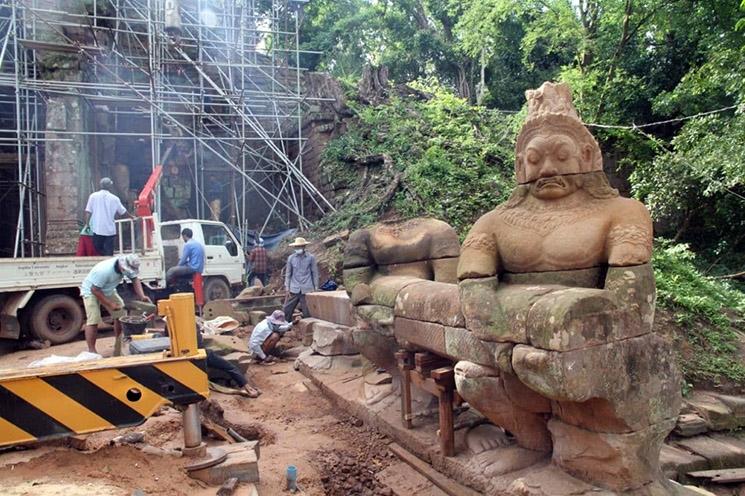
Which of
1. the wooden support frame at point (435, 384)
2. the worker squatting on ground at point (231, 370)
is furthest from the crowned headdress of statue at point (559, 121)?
the worker squatting on ground at point (231, 370)

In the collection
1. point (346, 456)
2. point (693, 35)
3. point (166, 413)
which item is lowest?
point (346, 456)

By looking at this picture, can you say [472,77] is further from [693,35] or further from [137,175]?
[137,175]

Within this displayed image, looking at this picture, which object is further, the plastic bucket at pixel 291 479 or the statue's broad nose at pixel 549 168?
the plastic bucket at pixel 291 479

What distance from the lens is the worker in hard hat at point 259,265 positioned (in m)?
12.3

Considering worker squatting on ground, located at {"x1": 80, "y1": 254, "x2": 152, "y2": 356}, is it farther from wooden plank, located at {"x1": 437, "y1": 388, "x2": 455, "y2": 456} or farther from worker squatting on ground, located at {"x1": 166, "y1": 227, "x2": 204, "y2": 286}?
wooden plank, located at {"x1": 437, "y1": 388, "x2": 455, "y2": 456}

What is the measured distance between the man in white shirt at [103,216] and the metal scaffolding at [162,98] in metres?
3.80

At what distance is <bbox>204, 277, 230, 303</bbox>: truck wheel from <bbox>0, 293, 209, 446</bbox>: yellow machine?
8365mm

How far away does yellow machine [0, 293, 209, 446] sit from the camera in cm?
284

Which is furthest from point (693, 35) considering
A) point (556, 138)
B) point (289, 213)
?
point (556, 138)

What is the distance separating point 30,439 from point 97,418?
1.02 feet

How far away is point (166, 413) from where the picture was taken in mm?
4281

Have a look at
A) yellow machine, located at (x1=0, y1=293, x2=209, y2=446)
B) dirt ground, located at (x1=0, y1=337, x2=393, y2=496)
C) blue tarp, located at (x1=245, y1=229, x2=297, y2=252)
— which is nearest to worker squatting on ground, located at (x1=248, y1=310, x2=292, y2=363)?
dirt ground, located at (x1=0, y1=337, x2=393, y2=496)

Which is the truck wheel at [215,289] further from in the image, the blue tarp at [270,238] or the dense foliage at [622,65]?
the dense foliage at [622,65]

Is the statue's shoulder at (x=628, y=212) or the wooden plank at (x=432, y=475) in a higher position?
the statue's shoulder at (x=628, y=212)
